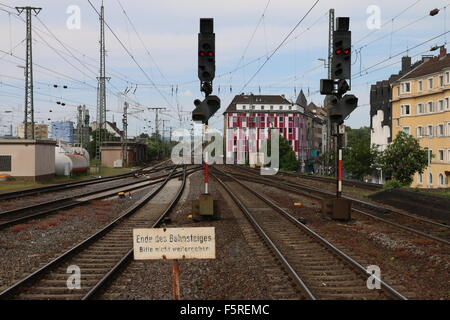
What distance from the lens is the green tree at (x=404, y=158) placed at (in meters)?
30.9

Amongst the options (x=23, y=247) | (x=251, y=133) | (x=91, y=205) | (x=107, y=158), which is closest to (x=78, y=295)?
(x=23, y=247)

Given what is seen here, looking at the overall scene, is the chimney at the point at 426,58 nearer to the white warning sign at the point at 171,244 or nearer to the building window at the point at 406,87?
the building window at the point at 406,87

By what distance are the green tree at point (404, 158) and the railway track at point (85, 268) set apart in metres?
22.4

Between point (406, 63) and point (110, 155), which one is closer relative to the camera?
point (406, 63)

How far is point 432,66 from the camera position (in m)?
53.4

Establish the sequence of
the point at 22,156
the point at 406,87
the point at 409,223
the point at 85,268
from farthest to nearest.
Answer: the point at 406,87, the point at 22,156, the point at 409,223, the point at 85,268

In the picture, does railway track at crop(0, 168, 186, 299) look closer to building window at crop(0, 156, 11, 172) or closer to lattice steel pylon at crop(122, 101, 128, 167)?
building window at crop(0, 156, 11, 172)

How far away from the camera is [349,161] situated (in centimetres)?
6844

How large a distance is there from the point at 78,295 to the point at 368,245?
22.7 feet

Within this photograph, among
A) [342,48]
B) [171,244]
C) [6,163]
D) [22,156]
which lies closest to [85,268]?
[171,244]

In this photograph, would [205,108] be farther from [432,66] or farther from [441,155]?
[432,66]

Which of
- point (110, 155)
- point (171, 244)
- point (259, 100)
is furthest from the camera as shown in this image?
point (259, 100)

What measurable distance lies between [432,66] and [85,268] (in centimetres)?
5373
